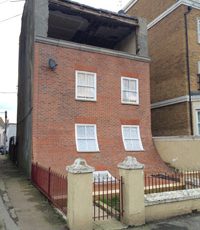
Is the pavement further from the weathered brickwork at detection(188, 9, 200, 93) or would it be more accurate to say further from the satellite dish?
the weathered brickwork at detection(188, 9, 200, 93)

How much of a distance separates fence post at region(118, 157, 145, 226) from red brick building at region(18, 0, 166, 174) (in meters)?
5.92

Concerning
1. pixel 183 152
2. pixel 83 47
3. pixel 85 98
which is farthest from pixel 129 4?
pixel 183 152

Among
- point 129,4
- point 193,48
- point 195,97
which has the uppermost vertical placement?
point 129,4

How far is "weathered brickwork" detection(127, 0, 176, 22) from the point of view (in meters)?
21.3

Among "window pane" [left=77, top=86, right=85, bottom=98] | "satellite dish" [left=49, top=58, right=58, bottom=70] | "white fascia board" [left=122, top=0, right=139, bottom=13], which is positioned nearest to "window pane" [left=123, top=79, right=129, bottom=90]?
"window pane" [left=77, top=86, right=85, bottom=98]

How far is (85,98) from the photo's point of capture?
15078mm

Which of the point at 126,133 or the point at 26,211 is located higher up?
the point at 126,133

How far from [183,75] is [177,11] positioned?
4.58 metres

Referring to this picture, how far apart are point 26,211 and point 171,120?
43.6 ft

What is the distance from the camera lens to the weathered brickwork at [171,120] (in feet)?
60.3

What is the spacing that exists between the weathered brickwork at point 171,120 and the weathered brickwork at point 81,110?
3058mm

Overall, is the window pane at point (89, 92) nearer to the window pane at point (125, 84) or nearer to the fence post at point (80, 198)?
the window pane at point (125, 84)

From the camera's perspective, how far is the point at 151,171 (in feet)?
49.6

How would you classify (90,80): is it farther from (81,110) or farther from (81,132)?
(81,132)
